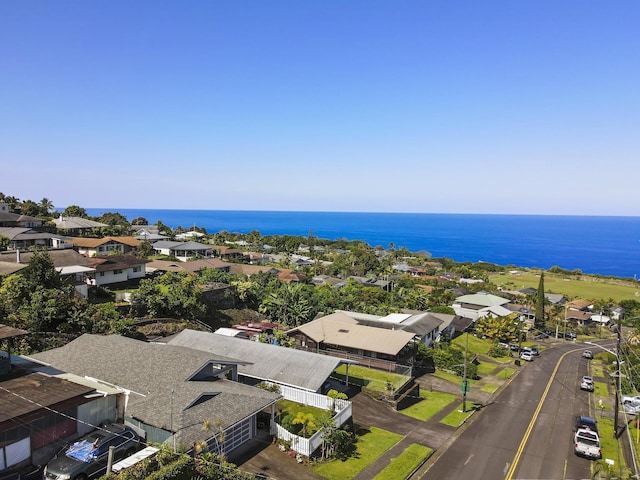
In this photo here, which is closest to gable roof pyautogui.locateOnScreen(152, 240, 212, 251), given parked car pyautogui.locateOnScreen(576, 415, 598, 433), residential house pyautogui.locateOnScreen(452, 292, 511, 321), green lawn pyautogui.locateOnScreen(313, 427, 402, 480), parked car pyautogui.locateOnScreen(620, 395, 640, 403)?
residential house pyautogui.locateOnScreen(452, 292, 511, 321)

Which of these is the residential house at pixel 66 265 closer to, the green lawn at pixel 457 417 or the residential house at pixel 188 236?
the green lawn at pixel 457 417

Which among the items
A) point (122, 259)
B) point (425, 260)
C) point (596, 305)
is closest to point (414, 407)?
point (122, 259)

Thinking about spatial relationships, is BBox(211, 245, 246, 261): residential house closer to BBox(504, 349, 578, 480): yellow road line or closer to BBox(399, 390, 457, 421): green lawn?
BBox(399, 390, 457, 421): green lawn

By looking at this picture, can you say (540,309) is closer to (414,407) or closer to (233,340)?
(414,407)

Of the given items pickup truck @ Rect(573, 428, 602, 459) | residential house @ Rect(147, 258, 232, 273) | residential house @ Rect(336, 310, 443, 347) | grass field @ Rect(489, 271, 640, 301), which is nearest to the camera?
pickup truck @ Rect(573, 428, 602, 459)

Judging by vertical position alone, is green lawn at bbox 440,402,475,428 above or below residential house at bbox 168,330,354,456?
below

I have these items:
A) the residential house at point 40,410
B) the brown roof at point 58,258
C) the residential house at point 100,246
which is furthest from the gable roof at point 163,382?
the residential house at point 100,246
